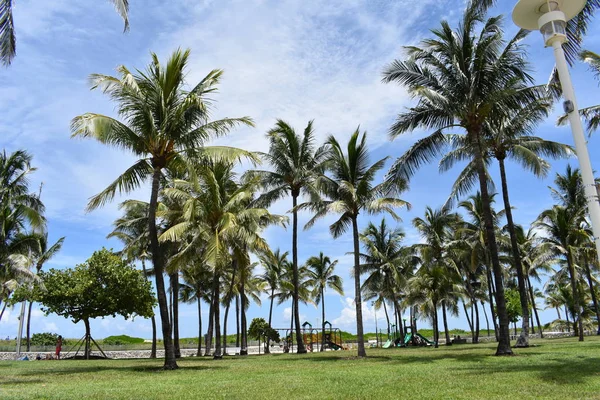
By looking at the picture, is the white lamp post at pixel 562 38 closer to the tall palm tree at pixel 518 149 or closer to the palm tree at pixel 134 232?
the tall palm tree at pixel 518 149

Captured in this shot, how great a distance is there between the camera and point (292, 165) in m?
27.1

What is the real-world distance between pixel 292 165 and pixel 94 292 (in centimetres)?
1325

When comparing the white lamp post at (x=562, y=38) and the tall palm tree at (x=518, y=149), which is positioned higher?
the tall palm tree at (x=518, y=149)

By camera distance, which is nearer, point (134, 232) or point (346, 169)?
point (346, 169)

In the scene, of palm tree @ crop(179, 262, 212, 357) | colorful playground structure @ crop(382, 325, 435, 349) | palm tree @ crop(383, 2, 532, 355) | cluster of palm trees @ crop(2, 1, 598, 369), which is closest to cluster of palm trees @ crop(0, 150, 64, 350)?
cluster of palm trees @ crop(2, 1, 598, 369)

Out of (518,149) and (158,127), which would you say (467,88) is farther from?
(158,127)

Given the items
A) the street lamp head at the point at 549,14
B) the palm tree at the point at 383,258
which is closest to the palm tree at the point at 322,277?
the palm tree at the point at 383,258

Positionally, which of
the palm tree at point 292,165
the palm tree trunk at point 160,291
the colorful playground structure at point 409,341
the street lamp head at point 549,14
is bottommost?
the colorful playground structure at point 409,341

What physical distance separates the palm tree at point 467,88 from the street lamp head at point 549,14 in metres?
10.6

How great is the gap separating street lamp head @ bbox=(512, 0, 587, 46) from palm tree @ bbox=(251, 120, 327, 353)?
2025 cm

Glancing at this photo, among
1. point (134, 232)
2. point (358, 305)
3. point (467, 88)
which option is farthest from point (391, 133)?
point (134, 232)

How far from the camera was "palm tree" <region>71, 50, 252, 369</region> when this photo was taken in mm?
16219

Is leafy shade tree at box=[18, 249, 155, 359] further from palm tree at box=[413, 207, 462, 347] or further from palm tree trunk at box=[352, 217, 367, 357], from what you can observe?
palm tree at box=[413, 207, 462, 347]

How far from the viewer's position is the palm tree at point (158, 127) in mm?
16219
